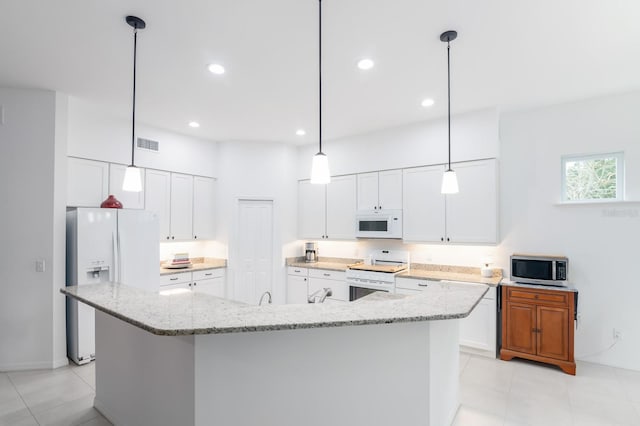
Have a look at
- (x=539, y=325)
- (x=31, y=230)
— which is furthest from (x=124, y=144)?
(x=539, y=325)

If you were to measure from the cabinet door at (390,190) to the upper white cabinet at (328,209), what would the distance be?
0.46 meters

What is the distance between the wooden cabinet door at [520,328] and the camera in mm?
3430

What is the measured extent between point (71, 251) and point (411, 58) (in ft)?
13.0

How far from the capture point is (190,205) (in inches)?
198

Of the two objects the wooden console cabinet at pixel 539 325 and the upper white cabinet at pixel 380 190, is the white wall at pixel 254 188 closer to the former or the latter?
the upper white cabinet at pixel 380 190

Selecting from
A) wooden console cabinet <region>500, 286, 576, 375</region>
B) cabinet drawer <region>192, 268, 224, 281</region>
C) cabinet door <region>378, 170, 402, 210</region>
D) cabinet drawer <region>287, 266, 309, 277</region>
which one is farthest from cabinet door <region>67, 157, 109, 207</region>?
wooden console cabinet <region>500, 286, 576, 375</region>

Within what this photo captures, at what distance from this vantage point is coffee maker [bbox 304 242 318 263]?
218 inches

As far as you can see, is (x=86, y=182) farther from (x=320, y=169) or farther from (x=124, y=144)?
(x=320, y=169)

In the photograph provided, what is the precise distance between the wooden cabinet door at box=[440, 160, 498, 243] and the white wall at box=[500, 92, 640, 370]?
14.6 inches

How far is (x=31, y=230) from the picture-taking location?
3346 millimetres

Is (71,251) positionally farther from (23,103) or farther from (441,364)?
(441,364)

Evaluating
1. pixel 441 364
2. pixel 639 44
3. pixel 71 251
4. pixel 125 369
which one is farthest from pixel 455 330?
pixel 71 251

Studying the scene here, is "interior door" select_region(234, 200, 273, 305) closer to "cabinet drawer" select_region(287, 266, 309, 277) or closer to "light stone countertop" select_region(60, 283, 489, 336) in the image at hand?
"cabinet drawer" select_region(287, 266, 309, 277)

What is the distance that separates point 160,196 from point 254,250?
1.62m
